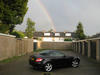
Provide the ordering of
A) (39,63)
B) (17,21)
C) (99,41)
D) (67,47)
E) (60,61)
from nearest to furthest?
1. (39,63)
2. (60,61)
3. (99,41)
4. (17,21)
5. (67,47)

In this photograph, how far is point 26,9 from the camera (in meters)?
20.1

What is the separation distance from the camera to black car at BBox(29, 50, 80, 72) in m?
8.35

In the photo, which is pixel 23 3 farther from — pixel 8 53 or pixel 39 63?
pixel 39 63

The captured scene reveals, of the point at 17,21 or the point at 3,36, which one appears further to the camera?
the point at 17,21

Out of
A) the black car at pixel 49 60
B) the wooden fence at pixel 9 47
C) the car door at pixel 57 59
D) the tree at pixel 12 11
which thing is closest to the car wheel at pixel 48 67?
the black car at pixel 49 60

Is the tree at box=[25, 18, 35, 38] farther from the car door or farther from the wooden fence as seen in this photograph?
the car door

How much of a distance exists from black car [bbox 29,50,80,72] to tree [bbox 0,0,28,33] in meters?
10.8

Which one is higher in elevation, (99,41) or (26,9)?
(26,9)

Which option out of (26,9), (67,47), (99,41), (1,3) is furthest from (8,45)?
(67,47)

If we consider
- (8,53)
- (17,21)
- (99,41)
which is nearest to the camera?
(99,41)

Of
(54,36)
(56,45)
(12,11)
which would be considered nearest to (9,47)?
(12,11)

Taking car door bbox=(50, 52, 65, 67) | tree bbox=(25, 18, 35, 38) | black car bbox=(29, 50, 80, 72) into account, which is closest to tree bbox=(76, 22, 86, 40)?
tree bbox=(25, 18, 35, 38)

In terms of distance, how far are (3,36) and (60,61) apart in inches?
300

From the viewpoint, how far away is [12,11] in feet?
59.8
